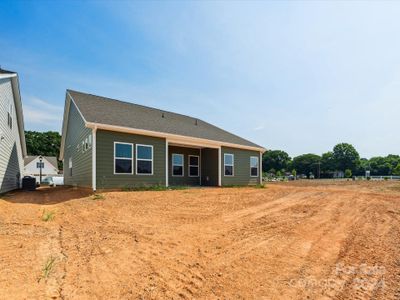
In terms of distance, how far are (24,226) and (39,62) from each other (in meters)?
12.0

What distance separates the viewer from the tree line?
90.4 meters

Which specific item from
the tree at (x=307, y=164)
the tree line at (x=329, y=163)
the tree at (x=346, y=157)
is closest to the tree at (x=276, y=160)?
the tree line at (x=329, y=163)

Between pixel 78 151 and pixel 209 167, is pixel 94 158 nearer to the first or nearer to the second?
pixel 78 151

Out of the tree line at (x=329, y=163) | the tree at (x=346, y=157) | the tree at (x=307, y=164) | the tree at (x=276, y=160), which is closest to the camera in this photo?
the tree at (x=346, y=157)

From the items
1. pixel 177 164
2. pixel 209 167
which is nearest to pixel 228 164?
pixel 209 167

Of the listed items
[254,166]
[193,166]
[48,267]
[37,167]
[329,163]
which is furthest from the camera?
[329,163]

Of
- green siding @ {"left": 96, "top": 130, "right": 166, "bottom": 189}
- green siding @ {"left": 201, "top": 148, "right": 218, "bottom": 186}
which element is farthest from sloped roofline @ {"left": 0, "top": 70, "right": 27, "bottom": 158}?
green siding @ {"left": 201, "top": 148, "right": 218, "bottom": 186}

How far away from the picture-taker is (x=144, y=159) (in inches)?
520

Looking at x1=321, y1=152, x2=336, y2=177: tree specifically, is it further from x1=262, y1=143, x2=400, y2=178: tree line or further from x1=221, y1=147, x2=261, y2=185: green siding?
x1=221, y1=147, x2=261, y2=185: green siding

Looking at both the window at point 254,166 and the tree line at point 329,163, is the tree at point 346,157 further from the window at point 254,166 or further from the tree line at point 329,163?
the window at point 254,166

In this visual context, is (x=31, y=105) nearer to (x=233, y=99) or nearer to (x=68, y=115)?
(x=68, y=115)

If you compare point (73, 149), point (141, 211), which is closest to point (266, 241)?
point (141, 211)

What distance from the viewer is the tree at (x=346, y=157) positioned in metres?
89.6

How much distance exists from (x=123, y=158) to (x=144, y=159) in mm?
1135
